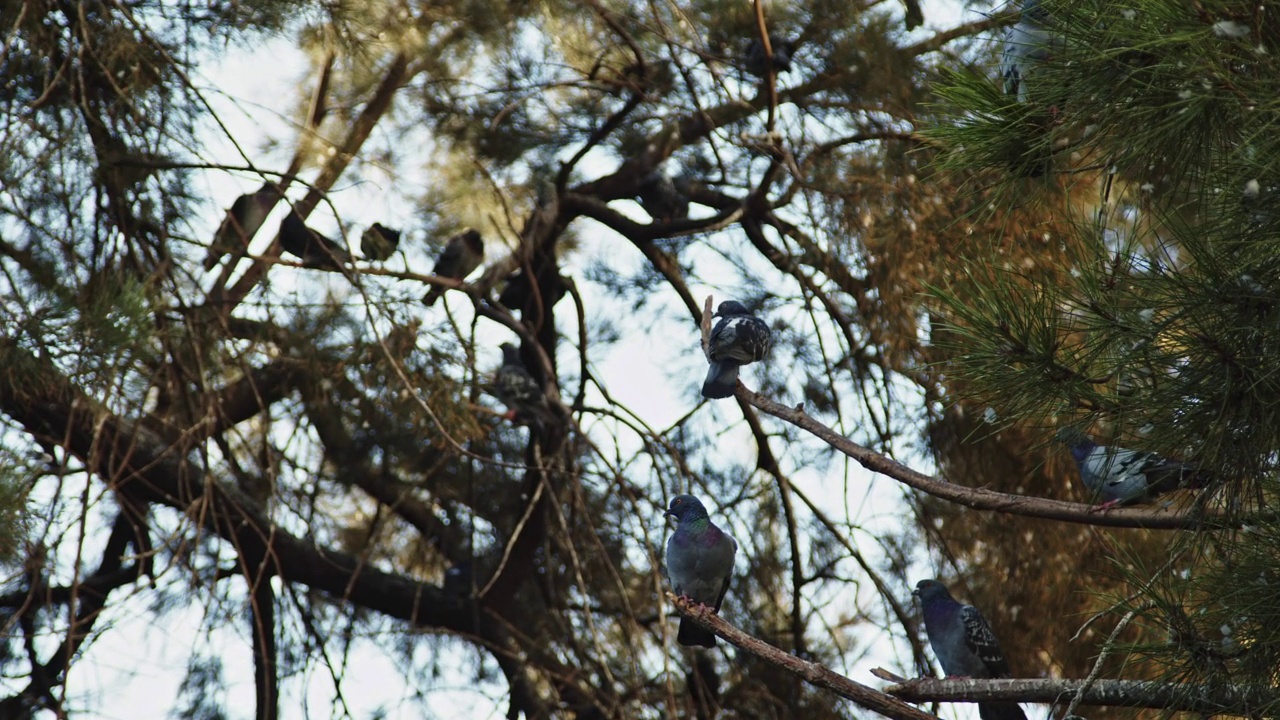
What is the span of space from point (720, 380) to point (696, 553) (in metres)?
0.68

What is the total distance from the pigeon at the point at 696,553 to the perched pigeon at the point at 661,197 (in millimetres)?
1591

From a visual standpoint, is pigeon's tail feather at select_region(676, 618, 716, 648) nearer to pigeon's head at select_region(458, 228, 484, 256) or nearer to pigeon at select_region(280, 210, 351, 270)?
pigeon at select_region(280, 210, 351, 270)

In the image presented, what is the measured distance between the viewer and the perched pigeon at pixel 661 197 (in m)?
4.23

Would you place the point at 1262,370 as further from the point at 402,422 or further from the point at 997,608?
the point at 402,422

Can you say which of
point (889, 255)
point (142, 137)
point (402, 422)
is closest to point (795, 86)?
point (889, 255)

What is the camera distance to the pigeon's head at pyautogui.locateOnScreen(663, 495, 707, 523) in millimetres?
2865

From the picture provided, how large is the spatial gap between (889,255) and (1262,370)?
1.75m

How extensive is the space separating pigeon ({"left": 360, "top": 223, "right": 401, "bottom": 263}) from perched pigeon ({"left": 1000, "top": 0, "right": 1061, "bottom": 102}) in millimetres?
2581

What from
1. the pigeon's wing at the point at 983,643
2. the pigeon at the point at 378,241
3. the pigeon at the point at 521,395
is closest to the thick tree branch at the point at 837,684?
the pigeon's wing at the point at 983,643

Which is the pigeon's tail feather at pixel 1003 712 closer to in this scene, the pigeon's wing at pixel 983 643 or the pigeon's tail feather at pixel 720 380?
the pigeon's wing at pixel 983 643

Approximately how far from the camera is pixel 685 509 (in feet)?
9.45

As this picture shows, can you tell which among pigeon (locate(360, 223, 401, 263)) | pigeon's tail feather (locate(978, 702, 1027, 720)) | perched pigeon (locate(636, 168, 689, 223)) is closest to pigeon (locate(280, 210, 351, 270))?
pigeon (locate(360, 223, 401, 263))

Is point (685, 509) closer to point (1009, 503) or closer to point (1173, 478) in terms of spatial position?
point (1009, 503)

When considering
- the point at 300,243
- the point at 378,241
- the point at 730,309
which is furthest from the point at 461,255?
the point at 730,309
